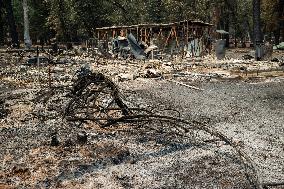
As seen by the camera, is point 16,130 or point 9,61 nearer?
point 16,130

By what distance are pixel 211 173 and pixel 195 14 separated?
47909mm

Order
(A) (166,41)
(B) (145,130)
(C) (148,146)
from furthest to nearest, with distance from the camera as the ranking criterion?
(A) (166,41), (B) (145,130), (C) (148,146)

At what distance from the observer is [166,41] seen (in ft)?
105

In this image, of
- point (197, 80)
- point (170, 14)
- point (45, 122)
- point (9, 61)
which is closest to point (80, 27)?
point (170, 14)

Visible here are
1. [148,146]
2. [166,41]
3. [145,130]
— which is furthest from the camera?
[166,41]

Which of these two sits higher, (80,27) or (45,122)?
(80,27)

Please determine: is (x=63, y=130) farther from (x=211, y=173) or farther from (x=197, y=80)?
(x=197, y=80)

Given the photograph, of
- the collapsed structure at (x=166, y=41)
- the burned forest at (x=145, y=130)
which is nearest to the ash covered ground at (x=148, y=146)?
the burned forest at (x=145, y=130)

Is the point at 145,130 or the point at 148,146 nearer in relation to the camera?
the point at 148,146

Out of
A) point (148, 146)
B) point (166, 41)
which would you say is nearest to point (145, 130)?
point (148, 146)

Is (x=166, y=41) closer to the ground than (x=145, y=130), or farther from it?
farther from it

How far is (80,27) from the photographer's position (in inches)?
1993

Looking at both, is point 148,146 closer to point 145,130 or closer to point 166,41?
point 145,130

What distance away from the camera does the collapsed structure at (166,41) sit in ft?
101
